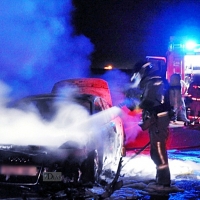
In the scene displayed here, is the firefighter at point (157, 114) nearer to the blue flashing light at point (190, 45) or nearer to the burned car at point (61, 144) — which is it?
the burned car at point (61, 144)

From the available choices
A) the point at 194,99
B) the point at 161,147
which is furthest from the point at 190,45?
the point at 161,147

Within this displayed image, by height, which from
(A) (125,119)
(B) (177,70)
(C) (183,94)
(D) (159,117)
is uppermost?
(B) (177,70)

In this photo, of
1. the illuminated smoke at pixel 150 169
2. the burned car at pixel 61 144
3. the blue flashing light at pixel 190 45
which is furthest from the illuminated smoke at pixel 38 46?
the blue flashing light at pixel 190 45

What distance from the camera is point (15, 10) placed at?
915 centimetres

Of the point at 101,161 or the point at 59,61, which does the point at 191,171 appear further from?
the point at 59,61

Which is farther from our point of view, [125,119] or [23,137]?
[125,119]

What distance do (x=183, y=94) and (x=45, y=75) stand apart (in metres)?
5.60

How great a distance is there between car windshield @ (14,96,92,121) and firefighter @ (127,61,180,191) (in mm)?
955

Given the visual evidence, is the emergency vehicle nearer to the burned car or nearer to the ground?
the ground

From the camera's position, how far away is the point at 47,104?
6.43 m

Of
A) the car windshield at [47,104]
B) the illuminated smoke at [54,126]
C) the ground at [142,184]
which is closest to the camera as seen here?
the ground at [142,184]

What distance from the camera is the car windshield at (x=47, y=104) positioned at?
6.21 metres

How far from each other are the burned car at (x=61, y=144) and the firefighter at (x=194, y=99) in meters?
8.56

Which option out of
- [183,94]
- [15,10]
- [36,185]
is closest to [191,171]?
[36,185]
